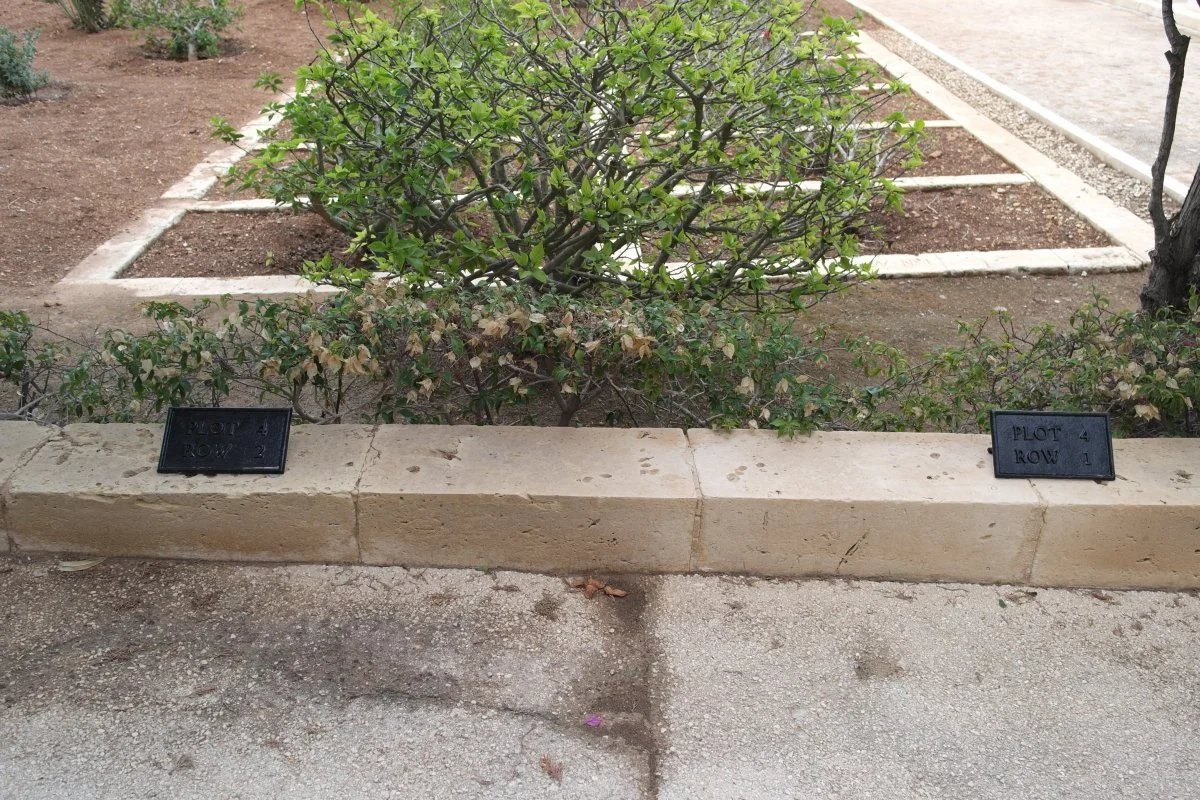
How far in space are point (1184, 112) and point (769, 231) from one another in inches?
321

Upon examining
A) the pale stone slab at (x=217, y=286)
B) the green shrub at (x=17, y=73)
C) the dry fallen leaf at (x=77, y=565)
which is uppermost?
the green shrub at (x=17, y=73)

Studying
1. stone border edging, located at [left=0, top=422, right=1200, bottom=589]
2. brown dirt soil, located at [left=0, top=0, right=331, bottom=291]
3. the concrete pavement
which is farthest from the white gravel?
brown dirt soil, located at [left=0, top=0, right=331, bottom=291]

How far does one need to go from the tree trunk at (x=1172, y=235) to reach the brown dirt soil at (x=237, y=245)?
14.2 ft

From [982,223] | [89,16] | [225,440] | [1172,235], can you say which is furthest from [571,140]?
[89,16]

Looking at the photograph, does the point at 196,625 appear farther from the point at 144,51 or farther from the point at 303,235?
the point at 144,51

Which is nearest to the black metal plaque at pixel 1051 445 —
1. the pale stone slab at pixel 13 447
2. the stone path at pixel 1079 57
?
the pale stone slab at pixel 13 447

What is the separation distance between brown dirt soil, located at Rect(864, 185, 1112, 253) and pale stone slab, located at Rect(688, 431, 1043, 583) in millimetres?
3215

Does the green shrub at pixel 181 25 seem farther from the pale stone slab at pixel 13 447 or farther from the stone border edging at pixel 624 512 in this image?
the stone border edging at pixel 624 512

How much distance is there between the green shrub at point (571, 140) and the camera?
344 centimetres

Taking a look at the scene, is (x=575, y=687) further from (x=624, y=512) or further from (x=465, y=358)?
(x=465, y=358)

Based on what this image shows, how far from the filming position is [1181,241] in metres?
4.16

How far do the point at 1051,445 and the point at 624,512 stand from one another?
141 cm

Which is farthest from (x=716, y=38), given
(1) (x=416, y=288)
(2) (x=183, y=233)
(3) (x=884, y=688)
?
(2) (x=183, y=233)

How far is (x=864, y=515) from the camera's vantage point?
3156 mm
